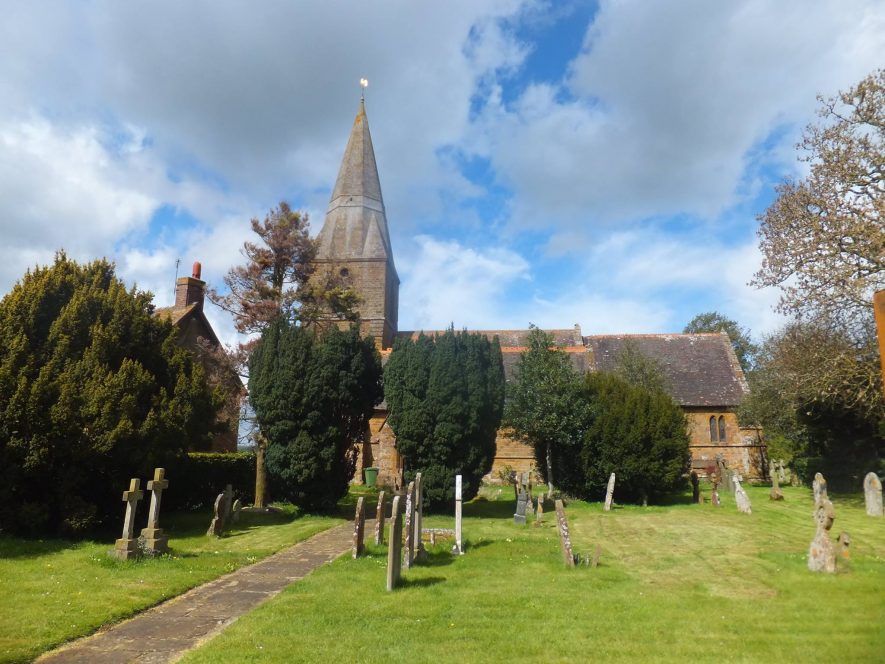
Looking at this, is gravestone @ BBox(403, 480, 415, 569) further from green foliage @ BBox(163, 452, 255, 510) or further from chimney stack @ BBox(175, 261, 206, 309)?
chimney stack @ BBox(175, 261, 206, 309)

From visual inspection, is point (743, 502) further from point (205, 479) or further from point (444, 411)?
point (205, 479)

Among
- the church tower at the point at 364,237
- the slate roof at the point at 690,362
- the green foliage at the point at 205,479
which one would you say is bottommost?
the green foliage at the point at 205,479

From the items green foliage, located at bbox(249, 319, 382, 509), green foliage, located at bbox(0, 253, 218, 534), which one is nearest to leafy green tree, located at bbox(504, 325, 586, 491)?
green foliage, located at bbox(249, 319, 382, 509)

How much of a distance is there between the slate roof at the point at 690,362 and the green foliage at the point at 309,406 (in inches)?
810

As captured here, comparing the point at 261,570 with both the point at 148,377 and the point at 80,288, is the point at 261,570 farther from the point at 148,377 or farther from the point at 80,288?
the point at 80,288

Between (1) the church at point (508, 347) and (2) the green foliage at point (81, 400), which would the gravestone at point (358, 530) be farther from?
(1) the church at point (508, 347)

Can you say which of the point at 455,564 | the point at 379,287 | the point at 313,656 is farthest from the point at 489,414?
the point at 379,287

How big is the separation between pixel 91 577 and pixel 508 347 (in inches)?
1200

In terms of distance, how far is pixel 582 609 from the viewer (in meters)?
7.27

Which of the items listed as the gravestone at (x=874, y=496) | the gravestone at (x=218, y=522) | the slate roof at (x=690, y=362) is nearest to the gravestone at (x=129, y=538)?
the gravestone at (x=218, y=522)

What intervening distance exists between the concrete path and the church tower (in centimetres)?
2802

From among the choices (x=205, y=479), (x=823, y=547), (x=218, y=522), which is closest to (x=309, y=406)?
(x=218, y=522)

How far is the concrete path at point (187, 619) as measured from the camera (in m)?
5.88

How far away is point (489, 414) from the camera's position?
16.7 meters
